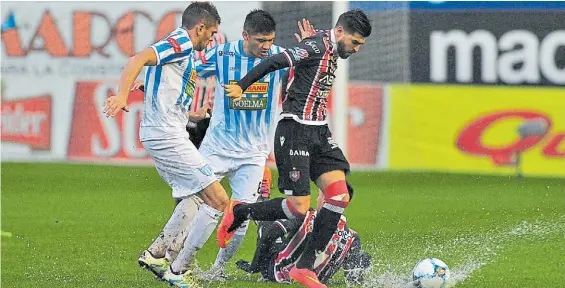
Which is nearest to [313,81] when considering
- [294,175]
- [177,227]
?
[294,175]

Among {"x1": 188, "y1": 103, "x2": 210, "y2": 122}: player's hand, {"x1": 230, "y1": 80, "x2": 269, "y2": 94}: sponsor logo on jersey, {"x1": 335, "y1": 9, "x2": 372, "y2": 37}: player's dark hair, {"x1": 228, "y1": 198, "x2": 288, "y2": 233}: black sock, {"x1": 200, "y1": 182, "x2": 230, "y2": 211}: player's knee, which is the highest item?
{"x1": 335, "y1": 9, "x2": 372, "y2": 37}: player's dark hair

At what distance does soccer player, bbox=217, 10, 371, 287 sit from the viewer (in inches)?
295

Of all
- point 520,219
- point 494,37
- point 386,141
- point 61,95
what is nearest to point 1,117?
point 61,95

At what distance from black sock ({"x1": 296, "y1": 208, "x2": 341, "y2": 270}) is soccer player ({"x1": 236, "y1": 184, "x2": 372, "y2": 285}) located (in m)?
0.27

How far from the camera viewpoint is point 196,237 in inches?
306

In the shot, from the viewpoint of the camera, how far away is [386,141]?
17.2 metres

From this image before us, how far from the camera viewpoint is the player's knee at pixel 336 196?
7.46 m

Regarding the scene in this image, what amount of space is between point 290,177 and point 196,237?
2.55 feet

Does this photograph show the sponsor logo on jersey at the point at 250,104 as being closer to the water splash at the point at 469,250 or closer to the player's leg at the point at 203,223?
the player's leg at the point at 203,223

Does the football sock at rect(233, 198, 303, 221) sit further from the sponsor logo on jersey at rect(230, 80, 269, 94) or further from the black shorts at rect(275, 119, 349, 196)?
the sponsor logo on jersey at rect(230, 80, 269, 94)

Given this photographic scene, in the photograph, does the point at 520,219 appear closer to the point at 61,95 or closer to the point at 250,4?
the point at 250,4

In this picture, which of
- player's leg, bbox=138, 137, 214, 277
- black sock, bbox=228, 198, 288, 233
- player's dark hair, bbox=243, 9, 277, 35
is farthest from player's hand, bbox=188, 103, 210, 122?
black sock, bbox=228, 198, 288, 233

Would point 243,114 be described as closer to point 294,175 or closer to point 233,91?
point 294,175

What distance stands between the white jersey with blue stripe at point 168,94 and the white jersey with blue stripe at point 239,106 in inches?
37.6
